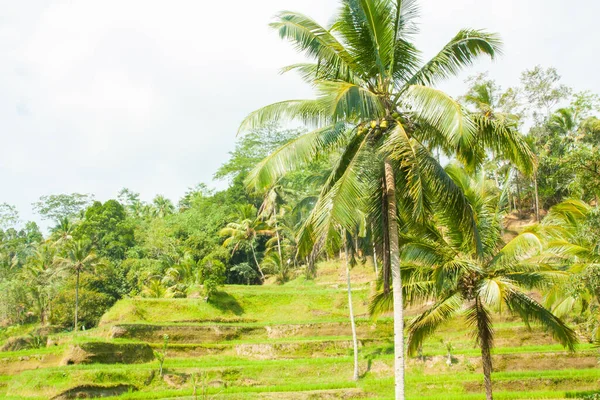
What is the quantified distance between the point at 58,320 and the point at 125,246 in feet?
37.2

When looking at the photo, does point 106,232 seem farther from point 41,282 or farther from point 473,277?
point 473,277

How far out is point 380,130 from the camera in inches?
348

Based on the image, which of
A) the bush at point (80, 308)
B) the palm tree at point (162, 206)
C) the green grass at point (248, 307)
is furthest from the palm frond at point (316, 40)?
the palm tree at point (162, 206)

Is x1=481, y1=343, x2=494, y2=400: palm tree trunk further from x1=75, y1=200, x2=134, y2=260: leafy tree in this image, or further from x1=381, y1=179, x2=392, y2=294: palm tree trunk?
x1=75, y1=200, x2=134, y2=260: leafy tree

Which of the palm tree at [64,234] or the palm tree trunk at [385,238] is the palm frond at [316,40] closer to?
the palm tree trunk at [385,238]

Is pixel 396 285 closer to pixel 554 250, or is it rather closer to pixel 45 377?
pixel 554 250

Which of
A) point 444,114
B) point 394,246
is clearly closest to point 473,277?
point 394,246

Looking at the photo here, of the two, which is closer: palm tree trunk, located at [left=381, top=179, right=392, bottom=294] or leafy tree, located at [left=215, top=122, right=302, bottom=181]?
palm tree trunk, located at [left=381, top=179, right=392, bottom=294]

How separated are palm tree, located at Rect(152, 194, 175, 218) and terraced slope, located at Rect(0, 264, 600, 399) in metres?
28.8

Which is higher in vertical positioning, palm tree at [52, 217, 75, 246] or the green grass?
palm tree at [52, 217, 75, 246]

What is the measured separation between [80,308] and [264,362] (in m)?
16.6

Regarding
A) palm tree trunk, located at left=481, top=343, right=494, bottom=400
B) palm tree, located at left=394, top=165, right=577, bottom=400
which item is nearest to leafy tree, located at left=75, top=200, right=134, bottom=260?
palm tree, located at left=394, top=165, right=577, bottom=400

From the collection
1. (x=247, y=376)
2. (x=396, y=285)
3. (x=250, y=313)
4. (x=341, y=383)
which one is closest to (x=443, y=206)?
(x=396, y=285)

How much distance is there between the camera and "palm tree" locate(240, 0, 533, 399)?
8203 mm
